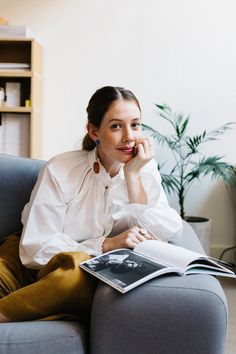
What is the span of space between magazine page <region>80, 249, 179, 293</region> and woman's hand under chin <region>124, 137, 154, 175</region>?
39 centimetres

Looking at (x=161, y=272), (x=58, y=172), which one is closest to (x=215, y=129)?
(x=58, y=172)

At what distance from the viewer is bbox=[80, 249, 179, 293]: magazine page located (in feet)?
3.13

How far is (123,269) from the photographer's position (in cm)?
103

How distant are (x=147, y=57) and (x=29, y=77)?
793 mm

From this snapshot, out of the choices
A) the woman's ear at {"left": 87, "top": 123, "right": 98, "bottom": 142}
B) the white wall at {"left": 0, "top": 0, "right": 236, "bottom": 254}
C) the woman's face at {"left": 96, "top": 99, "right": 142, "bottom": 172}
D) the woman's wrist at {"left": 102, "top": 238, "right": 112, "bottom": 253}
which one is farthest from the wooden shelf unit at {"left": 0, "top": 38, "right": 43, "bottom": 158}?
the woman's wrist at {"left": 102, "top": 238, "right": 112, "bottom": 253}

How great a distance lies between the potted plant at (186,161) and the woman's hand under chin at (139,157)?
1.10 metres

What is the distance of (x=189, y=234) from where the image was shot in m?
1.54

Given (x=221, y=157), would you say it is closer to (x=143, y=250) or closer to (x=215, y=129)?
(x=215, y=129)

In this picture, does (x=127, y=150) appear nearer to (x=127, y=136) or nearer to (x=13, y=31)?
(x=127, y=136)

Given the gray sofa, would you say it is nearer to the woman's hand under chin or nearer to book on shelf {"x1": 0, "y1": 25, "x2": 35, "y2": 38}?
the woman's hand under chin

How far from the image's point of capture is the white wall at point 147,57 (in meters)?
2.73

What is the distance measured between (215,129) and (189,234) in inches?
54.9

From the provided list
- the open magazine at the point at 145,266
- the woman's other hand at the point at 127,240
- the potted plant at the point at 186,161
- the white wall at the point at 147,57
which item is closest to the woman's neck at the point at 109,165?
the woman's other hand at the point at 127,240

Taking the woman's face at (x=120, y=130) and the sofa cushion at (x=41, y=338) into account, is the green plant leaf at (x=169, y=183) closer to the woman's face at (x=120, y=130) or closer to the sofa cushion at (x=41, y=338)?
the woman's face at (x=120, y=130)
